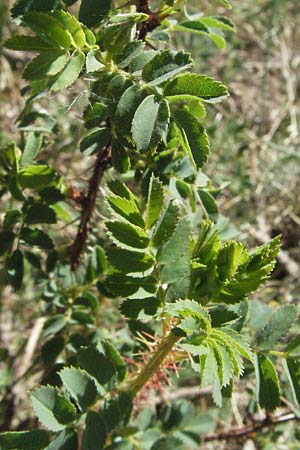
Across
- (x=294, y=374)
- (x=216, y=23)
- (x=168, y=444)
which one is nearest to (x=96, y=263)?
(x=168, y=444)

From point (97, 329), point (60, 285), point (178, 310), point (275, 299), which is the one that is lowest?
point (275, 299)

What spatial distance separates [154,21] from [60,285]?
35.9 inches

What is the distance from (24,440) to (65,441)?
10 cm

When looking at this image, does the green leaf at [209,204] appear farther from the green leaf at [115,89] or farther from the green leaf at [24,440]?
the green leaf at [24,440]

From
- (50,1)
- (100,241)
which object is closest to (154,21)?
(50,1)

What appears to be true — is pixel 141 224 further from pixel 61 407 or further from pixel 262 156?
pixel 262 156

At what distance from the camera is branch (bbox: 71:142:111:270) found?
5.27 ft

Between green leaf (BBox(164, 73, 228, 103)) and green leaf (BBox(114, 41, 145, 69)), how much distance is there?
3.9 inches

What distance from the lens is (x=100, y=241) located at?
2021 millimetres

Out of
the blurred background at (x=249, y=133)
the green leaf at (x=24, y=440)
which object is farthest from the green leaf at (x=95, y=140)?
the blurred background at (x=249, y=133)

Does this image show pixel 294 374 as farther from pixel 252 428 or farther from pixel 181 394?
pixel 181 394

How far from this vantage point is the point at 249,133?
3.71 m

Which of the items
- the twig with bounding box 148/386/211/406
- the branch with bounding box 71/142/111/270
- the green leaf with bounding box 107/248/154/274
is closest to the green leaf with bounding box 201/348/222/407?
the green leaf with bounding box 107/248/154/274

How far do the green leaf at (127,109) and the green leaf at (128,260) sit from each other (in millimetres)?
284
